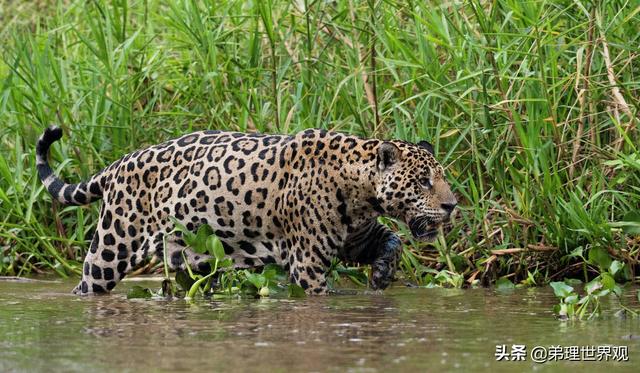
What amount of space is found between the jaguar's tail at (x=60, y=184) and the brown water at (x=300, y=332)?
0.84m

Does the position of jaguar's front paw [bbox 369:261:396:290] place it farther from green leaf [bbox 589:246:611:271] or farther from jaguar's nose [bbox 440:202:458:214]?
green leaf [bbox 589:246:611:271]

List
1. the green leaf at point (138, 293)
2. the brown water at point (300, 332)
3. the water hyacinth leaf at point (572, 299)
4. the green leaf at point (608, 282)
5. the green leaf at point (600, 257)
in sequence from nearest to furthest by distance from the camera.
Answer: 1. the brown water at point (300, 332)
2. the water hyacinth leaf at point (572, 299)
3. the green leaf at point (608, 282)
4. the green leaf at point (600, 257)
5. the green leaf at point (138, 293)

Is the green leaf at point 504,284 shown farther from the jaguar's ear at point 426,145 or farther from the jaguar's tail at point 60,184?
the jaguar's tail at point 60,184

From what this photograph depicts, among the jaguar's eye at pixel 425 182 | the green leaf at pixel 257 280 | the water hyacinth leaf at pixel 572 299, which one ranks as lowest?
the water hyacinth leaf at pixel 572 299

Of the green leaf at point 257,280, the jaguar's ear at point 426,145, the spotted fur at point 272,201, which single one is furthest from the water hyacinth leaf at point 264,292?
the jaguar's ear at point 426,145

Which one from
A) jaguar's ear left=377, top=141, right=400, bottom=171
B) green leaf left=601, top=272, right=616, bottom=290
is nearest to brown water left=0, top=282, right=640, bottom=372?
green leaf left=601, top=272, right=616, bottom=290

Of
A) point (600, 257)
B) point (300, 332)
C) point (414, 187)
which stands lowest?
point (300, 332)

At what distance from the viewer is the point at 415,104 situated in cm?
873

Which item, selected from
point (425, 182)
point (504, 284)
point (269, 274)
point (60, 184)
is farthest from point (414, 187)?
point (60, 184)

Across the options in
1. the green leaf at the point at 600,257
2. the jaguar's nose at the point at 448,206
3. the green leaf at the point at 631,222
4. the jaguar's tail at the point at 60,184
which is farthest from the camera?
the jaguar's tail at the point at 60,184

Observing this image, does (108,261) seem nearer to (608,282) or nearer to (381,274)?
(381,274)

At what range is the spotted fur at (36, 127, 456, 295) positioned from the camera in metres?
7.47

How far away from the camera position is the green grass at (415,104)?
7.83 meters

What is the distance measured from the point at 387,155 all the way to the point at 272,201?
77cm
